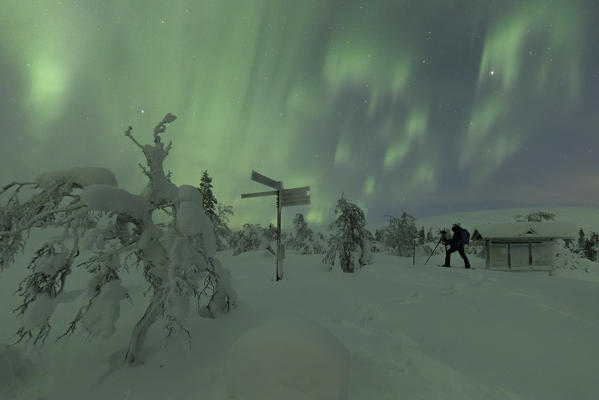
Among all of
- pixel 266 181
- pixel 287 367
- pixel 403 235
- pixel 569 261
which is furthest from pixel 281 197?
pixel 403 235

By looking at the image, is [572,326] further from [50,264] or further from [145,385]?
[50,264]

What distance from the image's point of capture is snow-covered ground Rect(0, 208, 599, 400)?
3.22 m

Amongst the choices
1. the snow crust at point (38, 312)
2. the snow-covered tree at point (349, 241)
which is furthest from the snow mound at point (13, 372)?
the snow-covered tree at point (349, 241)

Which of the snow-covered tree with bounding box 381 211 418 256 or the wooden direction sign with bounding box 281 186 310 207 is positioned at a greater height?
the wooden direction sign with bounding box 281 186 310 207

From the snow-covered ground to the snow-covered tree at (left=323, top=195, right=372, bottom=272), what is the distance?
5.75m

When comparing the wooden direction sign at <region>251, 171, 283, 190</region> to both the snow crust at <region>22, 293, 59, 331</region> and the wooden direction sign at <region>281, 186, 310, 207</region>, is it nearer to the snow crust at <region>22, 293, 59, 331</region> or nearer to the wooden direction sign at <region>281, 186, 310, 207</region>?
the wooden direction sign at <region>281, 186, 310, 207</region>

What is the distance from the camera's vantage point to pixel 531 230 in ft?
50.5

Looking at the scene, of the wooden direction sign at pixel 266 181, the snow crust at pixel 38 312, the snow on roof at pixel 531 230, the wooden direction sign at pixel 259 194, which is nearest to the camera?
the snow crust at pixel 38 312

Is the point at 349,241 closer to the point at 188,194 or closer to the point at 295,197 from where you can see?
the point at 295,197

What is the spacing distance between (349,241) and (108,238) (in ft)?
33.3

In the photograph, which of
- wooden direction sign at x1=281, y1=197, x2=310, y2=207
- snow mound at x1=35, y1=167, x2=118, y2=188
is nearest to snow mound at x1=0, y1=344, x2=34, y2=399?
snow mound at x1=35, y1=167, x2=118, y2=188

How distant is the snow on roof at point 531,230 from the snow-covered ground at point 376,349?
9.75 m

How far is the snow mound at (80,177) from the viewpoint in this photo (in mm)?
3842

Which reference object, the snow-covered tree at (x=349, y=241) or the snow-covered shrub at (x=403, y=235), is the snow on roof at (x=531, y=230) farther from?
the snow-covered shrub at (x=403, y=235)
